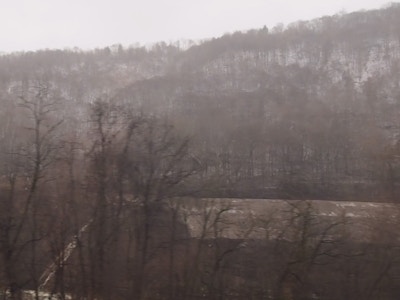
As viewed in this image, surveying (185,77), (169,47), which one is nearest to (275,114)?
(185,77)

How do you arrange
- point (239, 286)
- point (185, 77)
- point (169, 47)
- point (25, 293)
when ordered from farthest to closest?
1. point (169, 47)
2. point (185, 77)
3. point (239, 286)
4. point (25, 293)

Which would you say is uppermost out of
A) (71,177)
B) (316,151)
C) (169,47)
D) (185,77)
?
(169,47)

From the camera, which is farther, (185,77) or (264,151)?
(185,77)

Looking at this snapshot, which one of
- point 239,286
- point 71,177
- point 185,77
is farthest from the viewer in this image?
point 185,77

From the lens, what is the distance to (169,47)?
393ft

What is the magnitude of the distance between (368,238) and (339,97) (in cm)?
7101

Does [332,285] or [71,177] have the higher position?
[71,177]

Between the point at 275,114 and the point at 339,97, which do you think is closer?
the point at 275,114

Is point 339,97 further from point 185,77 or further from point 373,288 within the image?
point 373,288

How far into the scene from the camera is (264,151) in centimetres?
6016

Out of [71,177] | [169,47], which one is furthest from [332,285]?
[169,47]

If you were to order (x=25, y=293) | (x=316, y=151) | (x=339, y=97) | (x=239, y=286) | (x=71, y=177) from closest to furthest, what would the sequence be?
(x=25, y=293)
(x=239, y=286)
(x=71, y=177)
(x=316, y=151)
(x=339, y=97)

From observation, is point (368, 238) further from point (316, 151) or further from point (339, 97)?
point (339, 97)

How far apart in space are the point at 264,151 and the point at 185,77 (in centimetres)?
3808
